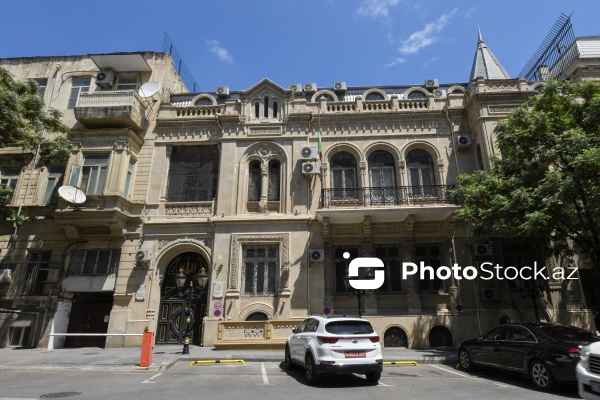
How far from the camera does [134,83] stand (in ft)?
66.1

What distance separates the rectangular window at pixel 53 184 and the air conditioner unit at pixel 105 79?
521cm

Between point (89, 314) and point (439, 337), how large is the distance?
16.1m

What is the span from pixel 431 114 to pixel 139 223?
1575 centimetres

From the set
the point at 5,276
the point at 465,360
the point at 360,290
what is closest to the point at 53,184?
the point at 5,276

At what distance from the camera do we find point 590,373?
214 inches

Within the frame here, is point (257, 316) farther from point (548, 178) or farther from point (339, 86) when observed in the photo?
point (339, 86)

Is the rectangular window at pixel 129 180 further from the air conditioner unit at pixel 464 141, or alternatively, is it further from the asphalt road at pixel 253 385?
the air conditioner unit at pixel 464 141

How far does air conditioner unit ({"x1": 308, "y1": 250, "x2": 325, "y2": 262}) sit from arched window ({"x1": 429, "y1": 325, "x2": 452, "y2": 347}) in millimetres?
5451

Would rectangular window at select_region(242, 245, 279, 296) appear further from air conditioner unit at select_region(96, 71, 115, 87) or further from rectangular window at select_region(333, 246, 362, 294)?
air conditioner unit at select_region(96, 71, 115, 87)

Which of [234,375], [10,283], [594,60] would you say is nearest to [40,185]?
[10,283]

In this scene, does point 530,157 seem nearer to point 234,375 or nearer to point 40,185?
point 234,375

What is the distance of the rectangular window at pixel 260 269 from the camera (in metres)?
16.2

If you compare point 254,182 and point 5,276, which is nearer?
point 5,276

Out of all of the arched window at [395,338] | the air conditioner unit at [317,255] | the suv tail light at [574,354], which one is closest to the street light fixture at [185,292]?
the air conditioner unit at [317,255]
